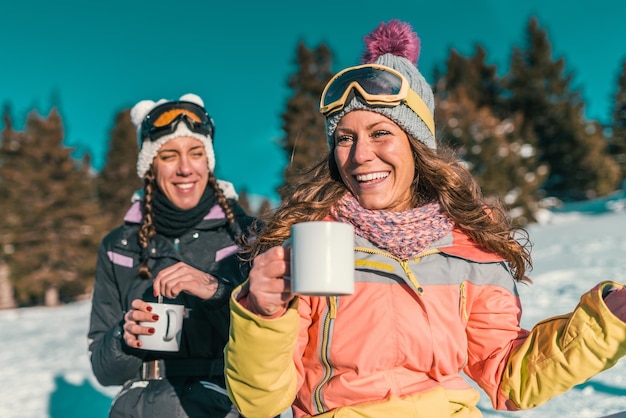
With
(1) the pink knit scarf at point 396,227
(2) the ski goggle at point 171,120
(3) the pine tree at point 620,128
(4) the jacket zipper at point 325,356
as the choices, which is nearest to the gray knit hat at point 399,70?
(1) the pink knit scarf at point 396,227

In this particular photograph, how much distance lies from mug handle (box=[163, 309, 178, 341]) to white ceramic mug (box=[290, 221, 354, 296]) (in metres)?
1.09

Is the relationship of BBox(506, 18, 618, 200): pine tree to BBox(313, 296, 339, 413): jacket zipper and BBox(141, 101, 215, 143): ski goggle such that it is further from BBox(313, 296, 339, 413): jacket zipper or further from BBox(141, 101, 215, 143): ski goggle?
BBox(313, 296, 339, 413): jacket zipper

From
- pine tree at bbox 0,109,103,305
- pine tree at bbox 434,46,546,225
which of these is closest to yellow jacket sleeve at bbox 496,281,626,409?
pine tree at bbox 434,46,546,225

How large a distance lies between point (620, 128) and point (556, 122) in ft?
11.1

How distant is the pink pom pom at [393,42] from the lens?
85.5 inches

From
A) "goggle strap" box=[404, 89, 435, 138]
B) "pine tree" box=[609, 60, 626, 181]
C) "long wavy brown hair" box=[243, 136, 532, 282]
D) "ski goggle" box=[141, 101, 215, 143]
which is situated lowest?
"long wavy brown hair" box=[243, 136, 532, 282]

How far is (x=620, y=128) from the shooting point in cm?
2820

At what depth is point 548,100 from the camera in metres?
29.0

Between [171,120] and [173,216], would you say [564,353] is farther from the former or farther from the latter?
[171,120]

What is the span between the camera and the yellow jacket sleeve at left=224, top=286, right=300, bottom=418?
134 centimetres

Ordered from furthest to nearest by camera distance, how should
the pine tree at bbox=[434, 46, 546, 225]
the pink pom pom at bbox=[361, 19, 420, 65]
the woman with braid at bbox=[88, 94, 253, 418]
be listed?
the pine tree at bbox=[434, 46, 546, 225], the woman with braid at bbox=[88, 94, 253, 418], the pink pom pom at bbox=[361, 19, 420, 65]

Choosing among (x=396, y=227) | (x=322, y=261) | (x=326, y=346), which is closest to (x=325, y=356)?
→ (x=326, y=346)

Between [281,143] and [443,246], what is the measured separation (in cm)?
2305

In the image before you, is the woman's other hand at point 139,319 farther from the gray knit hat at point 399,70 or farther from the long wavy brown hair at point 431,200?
the gray knit hat at point 399,70
